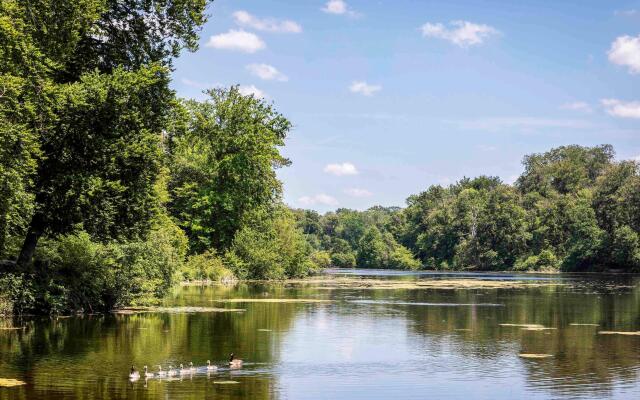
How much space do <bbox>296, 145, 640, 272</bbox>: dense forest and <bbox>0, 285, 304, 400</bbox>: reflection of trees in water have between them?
9201 centimetres

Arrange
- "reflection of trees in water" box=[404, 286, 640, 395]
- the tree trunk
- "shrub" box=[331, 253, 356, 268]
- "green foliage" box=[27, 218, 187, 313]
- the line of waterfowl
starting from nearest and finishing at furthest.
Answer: the line of waterfowl
"reflection of trees in water" box=[404, 286, 640, 395]
the tree trunk
"green foliage" box=[27, 218, 187, 313]
"shrub" box=[331, 253, 356, 268]

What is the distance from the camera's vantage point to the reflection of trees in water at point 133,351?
2017cm

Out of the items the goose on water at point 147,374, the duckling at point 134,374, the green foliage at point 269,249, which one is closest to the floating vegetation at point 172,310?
the goose on water at point 147,374

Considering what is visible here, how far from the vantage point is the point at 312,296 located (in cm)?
5753

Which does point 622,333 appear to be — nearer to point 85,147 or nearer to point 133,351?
point 133,351

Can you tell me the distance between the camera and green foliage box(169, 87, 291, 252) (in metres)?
79.8

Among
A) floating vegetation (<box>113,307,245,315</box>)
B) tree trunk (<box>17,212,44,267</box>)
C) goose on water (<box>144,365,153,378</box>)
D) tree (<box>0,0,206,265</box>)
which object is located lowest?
goose on water (<box>144,365,153,378</box>)

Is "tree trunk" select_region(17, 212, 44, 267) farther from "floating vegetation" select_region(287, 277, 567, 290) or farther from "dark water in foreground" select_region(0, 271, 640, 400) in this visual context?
"floating vegetation" select_region(287, 277, 567, 290)

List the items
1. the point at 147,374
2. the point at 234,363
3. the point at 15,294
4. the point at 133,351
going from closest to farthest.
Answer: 1. the point at 147,374
2. the point at 234,363
3. the point at 133,351
4. the point at 15,294

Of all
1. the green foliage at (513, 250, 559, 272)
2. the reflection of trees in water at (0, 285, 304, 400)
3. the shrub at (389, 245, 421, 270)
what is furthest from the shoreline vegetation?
the shrub at (389, 245, 421, 270)

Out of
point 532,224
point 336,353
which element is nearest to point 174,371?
point 336,353

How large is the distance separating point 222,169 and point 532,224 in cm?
8715

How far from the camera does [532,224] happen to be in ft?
→ 492

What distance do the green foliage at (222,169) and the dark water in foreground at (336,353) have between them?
36395 millimetres
